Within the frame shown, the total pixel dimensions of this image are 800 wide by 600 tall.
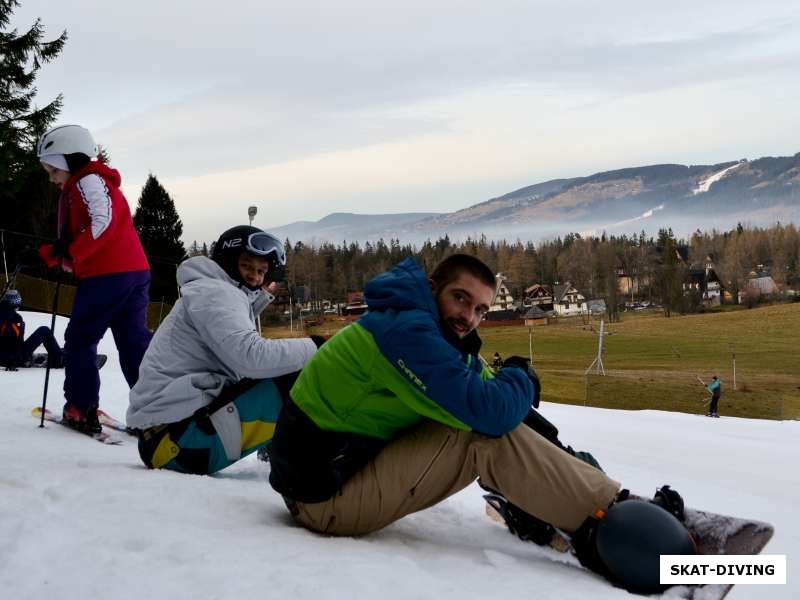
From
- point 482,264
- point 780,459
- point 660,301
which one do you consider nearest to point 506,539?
point 482,264

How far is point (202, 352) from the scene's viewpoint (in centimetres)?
380

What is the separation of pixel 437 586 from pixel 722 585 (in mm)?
985

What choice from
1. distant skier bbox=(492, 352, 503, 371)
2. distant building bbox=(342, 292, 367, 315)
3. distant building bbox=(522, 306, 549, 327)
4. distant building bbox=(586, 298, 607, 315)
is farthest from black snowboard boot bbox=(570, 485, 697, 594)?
distant building bbox=(586, 298, 607, 315)

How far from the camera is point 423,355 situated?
2.62 m

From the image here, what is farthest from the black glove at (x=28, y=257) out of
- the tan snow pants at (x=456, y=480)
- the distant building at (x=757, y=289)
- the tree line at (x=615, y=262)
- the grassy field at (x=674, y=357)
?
the distant building at (x=757, y=289)

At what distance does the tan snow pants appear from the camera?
2.68 m

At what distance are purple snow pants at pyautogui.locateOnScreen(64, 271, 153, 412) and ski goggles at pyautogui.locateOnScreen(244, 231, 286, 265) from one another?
1.69 m

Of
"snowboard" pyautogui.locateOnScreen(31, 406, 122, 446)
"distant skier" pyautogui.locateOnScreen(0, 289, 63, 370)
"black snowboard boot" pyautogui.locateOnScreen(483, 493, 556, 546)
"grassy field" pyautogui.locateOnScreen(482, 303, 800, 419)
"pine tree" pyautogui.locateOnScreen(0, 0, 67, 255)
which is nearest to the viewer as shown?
"black snowboard boot" pyautogui.locateOnScreen(483, 493, 556, 546)

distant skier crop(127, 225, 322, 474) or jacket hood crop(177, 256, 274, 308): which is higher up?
jacket hood crop(177, 256, 274, 308)

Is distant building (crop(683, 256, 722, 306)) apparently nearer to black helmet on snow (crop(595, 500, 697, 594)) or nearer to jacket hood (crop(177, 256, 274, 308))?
jacket hood (crop(177, 256, 274, 308))

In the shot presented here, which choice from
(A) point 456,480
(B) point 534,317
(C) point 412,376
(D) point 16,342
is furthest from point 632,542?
(B) point 534,317

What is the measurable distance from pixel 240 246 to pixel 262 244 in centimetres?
11

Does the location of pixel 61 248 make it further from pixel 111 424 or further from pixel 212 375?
pixel 212 375

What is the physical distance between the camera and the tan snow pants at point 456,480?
268 centimetres
